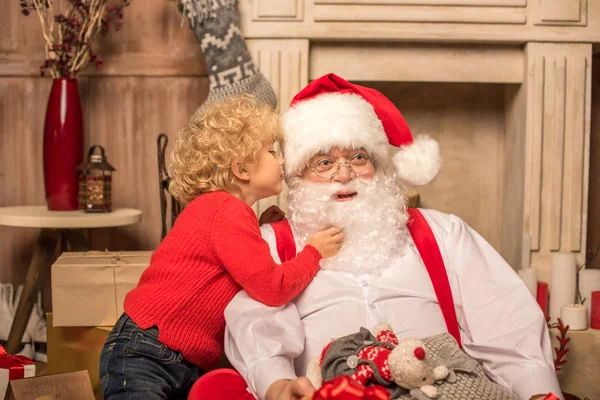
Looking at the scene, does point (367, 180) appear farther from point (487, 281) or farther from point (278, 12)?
point (278, 12)

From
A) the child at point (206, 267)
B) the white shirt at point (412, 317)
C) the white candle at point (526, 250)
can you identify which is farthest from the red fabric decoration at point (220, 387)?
the white candle at point (526, 250)

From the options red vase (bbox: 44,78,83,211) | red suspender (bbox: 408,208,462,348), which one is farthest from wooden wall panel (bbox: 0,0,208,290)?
red suspender (bbox: 408,208,462,348)

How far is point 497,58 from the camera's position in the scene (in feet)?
9.75

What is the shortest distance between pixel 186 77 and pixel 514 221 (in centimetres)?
167

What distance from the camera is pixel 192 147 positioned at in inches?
74.5

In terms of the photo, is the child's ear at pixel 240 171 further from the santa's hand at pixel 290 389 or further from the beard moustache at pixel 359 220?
the santa's hand at pixel 290 389

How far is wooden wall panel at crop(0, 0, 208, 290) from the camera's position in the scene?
3150 millimetres

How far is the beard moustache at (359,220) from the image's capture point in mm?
1809

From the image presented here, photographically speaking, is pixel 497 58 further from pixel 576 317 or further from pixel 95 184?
pixel 95 184

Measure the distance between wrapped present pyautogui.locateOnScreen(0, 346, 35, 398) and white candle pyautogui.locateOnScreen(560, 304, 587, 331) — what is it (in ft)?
6.34

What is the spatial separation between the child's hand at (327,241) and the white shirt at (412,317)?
0.06 metres

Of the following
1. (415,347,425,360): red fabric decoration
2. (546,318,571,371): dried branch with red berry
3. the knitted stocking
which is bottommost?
(546,318,571,371): dried branch with red berry

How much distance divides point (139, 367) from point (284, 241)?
51cm

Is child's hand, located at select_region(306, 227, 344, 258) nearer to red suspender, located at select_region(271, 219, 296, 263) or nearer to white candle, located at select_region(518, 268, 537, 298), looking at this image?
red suspender, located at select_region(271, 219, 296, 263)
